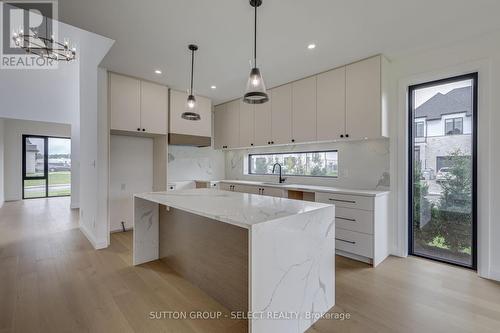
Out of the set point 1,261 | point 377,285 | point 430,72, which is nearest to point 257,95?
point 377,285

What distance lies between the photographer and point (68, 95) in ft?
20.9

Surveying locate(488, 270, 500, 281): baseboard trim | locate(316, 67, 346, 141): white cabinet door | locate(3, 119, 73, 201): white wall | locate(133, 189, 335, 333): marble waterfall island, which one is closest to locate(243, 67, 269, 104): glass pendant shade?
locate(133, 189, 335, 333): marble waterfall island

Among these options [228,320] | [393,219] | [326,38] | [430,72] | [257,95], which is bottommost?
[228,320]

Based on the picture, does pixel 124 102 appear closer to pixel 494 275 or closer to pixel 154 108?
pixel 154 108

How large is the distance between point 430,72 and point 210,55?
2.74 m

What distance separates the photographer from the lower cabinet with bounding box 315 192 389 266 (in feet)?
8.77

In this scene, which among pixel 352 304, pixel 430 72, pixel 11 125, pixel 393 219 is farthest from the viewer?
pixel 11 125

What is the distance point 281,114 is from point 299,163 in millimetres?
975

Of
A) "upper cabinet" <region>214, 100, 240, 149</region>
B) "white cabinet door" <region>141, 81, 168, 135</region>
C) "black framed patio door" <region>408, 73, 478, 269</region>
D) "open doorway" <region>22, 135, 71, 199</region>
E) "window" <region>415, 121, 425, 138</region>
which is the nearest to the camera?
"black framed patio door" <region>408, 73, 478, 269</region>

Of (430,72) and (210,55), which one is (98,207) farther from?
(430,72)

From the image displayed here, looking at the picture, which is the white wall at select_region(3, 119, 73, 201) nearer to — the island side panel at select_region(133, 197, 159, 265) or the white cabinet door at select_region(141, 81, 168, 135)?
the white cabinet door at select_region(141, 81, 168, 135)

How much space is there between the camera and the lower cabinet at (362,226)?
Result: 2.67 meters

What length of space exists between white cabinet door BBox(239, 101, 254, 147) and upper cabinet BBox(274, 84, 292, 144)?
53 centimetres

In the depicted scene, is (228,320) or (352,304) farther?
(352,304)
